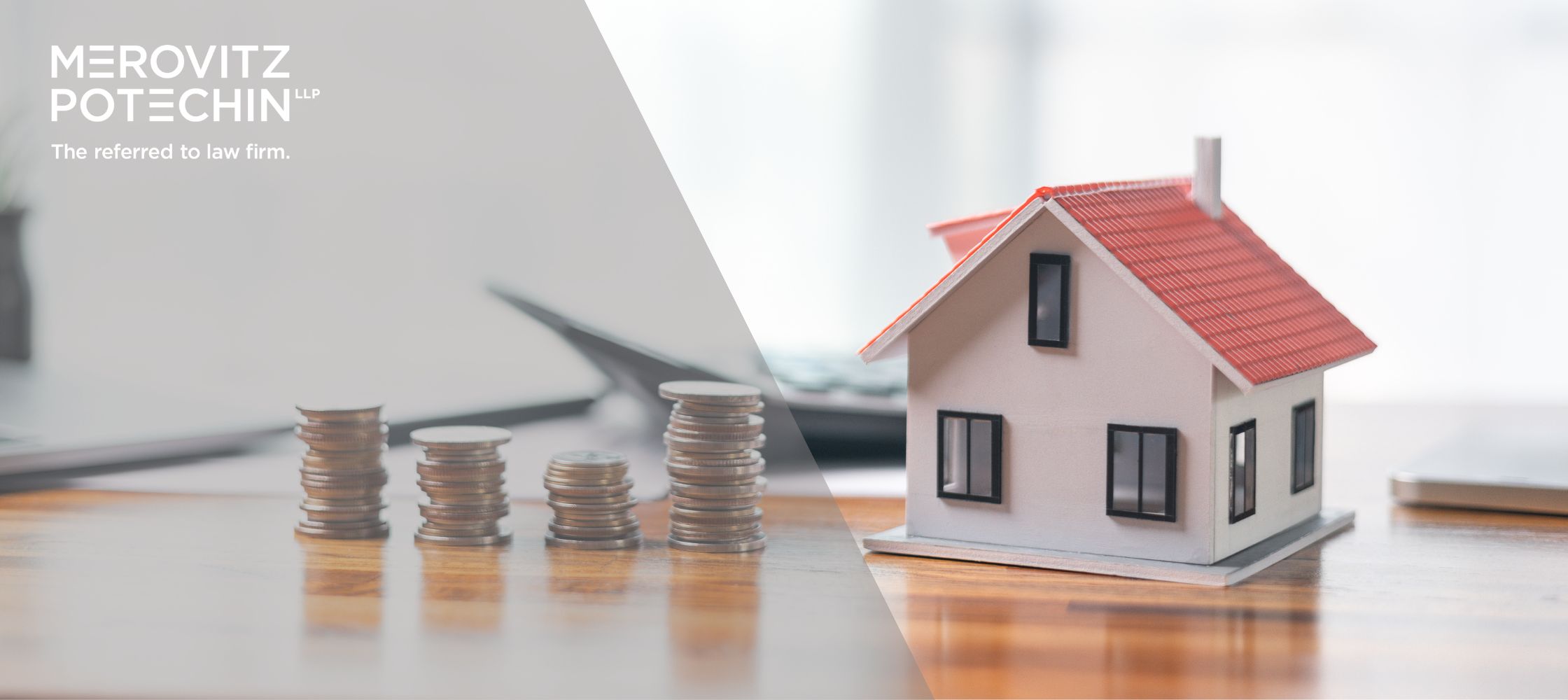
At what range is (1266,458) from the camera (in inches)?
119

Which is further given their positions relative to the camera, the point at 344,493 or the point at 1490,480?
the point at 1490,480

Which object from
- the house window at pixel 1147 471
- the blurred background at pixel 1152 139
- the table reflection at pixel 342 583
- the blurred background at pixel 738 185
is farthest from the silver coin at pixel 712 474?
the blurred background at pixel 1152 139

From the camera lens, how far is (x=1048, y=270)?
2.90 metres

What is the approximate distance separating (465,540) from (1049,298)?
3.95ft

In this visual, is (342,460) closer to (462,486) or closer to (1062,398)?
(462,486)

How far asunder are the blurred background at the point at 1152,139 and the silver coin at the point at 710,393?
2.20 m

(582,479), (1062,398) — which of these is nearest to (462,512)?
(582,479)

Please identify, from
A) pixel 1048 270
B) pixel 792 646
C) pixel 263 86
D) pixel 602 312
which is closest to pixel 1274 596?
pixel 1048 270

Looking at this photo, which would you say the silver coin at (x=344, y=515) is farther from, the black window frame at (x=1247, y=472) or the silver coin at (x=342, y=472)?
the black window frame at (x=1247, y=472)

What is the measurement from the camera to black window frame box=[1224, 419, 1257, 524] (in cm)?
287

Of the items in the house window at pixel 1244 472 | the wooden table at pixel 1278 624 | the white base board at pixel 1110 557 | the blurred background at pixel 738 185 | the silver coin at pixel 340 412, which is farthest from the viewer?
the blurred background at pixel 738 185

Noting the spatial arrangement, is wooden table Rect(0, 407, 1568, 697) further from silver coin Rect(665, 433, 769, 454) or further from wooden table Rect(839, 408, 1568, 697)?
silver coin Rect(665, 433, 769, 454)

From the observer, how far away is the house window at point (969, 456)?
2.95m

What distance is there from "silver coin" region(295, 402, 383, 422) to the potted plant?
1187 millimetres
